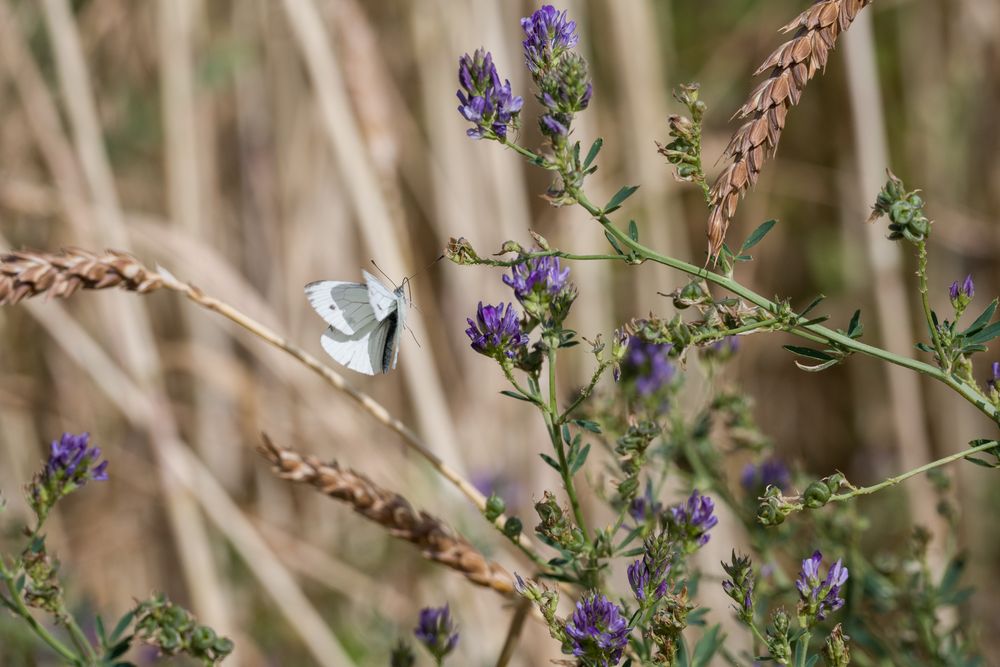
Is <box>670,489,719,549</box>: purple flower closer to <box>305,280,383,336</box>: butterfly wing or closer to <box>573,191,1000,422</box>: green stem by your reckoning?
<box>573,191,1000,422</box>: green stem

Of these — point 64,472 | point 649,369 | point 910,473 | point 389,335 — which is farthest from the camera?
point 389,335

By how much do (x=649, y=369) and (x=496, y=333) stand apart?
330 mm

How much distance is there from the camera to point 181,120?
2264mm

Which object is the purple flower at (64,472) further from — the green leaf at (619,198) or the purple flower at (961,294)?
the purple flower at (961,294)

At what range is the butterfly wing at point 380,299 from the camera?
1077 millimetres

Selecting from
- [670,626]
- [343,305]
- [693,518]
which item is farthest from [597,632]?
[343,305]

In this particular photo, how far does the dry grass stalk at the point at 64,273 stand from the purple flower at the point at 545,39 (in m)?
0.39

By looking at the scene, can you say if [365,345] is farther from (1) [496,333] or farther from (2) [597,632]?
(2) [597,632]

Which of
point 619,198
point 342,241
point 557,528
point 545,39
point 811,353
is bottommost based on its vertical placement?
point 557,528

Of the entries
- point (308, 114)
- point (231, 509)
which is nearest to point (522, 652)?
point (231, 509)

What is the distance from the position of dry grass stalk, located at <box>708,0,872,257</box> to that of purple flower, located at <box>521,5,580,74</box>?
0.16m

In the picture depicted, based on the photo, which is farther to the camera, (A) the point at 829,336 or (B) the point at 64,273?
(B) the point at 64,273

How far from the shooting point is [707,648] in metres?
0.88

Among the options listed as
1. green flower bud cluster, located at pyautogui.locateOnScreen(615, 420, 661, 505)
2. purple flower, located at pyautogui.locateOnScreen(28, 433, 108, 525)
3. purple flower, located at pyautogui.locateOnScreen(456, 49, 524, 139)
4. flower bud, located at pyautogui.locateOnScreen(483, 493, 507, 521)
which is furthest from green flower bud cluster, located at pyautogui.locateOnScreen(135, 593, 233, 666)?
purple flower, located at pyautogui.locateOnScreen(456, 49, 524, 139)
